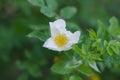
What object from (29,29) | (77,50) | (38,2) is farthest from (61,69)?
(29,29)

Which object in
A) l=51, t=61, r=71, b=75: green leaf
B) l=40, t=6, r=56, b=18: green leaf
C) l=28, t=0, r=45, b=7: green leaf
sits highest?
l=28, t=0, r=45, b=7: green leaf

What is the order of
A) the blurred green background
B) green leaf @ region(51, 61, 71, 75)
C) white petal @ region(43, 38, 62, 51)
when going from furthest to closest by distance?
1. the blurred green background
2. green leaf @ region(51, 61, 71, 75)
3. white petal @ region(43, 38, 62, 51)

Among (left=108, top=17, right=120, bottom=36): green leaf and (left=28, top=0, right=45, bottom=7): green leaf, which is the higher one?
(left=28, top=0, right=45, bottom=7): green leaf

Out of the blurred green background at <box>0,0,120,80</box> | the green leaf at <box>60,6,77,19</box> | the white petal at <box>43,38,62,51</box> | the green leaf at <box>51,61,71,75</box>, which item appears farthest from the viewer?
the blurred green background at <box>0,0,120,80</box>

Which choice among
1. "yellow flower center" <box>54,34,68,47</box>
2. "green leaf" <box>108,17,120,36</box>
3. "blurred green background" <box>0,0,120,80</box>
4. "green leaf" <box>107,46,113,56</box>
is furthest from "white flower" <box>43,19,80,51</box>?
"blurred green background" <box>0,0,120,80</box>

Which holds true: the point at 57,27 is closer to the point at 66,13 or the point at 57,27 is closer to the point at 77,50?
the point at 77,50

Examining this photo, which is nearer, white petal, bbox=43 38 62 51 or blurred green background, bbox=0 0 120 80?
white petal, bbox=43 38 62 51

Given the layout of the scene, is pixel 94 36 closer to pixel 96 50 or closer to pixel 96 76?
pixel 96 50

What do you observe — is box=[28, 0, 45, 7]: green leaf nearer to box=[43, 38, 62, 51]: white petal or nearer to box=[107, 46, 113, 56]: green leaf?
box=[43, 38, 62, 51]: white petal
